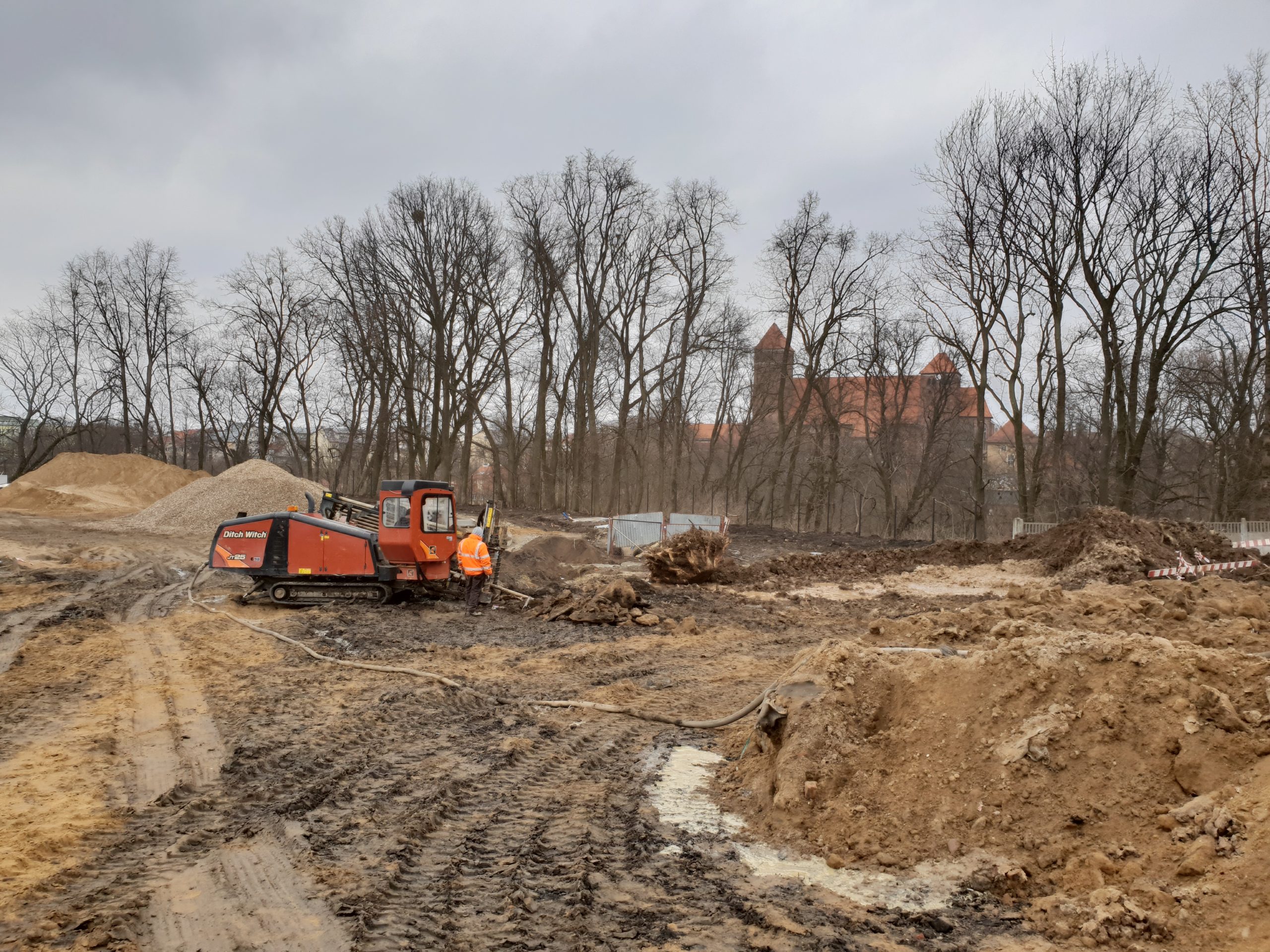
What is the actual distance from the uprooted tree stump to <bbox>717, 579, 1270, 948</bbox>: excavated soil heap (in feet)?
38.6

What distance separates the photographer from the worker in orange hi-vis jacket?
1314 cm

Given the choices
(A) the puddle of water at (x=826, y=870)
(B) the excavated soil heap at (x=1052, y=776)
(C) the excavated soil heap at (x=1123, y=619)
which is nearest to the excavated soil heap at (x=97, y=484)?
(C) the excavated soil heap at (x=1123, y=619)

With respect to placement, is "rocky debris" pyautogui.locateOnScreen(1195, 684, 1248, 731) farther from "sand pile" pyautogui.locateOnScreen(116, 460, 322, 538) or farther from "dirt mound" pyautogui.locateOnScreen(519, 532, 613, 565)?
"sand pile" pyautogui.locateOnScreen(116, 460, 322, 538)

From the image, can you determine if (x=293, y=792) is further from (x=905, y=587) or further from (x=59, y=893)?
(x=905, y=587)

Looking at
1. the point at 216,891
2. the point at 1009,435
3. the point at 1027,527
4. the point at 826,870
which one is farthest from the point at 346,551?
the point at 1009,435

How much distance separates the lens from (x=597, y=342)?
123 ft

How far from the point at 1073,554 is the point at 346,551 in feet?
52.0

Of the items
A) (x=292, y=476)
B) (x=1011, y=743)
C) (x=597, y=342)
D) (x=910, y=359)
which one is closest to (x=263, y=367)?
(x=292, y=476)

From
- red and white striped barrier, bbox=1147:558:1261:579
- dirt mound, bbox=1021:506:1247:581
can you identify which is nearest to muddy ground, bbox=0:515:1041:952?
dirt mound, bbox=1021:506:1247:581

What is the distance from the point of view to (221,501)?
29.6 m

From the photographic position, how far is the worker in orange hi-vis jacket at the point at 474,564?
43.1ft

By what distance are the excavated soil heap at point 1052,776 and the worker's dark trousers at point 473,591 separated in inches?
A: 335

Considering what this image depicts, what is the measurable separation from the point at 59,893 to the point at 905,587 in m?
16.8

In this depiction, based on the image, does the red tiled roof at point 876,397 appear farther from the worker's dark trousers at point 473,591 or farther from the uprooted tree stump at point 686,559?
the worker's dark trousers at point 473,591
